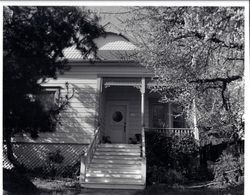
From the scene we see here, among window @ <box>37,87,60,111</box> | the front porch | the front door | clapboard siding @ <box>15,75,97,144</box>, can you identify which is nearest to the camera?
window @ <box>37,87,60,111</box>

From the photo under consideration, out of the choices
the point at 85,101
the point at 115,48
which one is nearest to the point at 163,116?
the point at 115,48

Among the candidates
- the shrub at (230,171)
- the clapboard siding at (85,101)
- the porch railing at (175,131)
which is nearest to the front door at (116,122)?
the clapboard siding at (85,101)

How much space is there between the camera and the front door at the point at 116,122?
43.7ft

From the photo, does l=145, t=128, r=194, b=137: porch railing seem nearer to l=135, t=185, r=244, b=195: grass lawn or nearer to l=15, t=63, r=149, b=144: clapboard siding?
l=15, t=63, r=149, b=144: clapboard siding

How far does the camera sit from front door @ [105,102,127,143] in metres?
13.3

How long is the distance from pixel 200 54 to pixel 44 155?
5.60m

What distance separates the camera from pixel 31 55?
6410 mm

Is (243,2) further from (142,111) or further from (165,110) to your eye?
(165,110)

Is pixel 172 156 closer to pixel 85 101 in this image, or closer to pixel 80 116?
pixel 80 116

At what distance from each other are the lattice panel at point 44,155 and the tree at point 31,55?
5.10ft

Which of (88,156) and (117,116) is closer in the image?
(88,156)

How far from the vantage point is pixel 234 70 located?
7703 mm

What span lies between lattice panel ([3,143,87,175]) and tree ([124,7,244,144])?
3.84 meters

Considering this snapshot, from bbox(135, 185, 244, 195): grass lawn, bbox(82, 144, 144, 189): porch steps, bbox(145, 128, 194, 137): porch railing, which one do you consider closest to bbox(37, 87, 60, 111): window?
bbox(82, 144, 144, 189): porch steps
